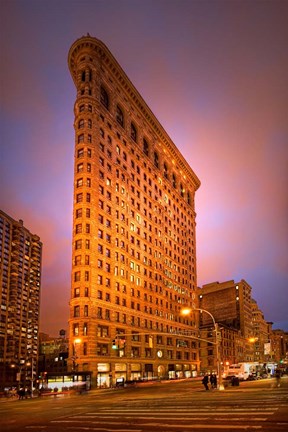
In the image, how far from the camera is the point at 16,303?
179m

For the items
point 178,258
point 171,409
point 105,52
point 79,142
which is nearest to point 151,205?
point 178,258

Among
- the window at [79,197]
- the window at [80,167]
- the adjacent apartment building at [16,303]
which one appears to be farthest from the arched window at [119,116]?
the adjacent apartment building at [16,303]

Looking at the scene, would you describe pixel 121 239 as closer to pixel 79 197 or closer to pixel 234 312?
pixel 79 197

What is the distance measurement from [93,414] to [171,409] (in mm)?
5333

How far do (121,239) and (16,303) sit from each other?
110727 mm

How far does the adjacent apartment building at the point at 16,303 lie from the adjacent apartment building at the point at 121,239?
77.7 meters

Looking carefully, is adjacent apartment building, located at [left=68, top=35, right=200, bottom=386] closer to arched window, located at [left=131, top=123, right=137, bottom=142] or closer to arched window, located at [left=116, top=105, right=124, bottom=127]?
arched window, located at [left=131, top=123, right=137, bottom=142]

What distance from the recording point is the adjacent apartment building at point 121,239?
237 feet

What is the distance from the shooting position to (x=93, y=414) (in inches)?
1107

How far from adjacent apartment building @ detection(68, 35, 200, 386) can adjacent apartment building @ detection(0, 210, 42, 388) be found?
3059 inches

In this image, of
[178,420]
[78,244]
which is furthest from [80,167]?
[178,420]

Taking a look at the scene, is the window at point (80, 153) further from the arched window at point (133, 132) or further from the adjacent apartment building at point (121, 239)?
the arched window at point (133, 132)

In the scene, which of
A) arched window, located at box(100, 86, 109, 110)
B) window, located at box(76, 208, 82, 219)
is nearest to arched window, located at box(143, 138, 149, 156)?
arched window, located at box(100, 86, 109, 110)

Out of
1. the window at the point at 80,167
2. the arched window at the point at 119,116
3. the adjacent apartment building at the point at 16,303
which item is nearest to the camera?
the window at the point at 80,167
